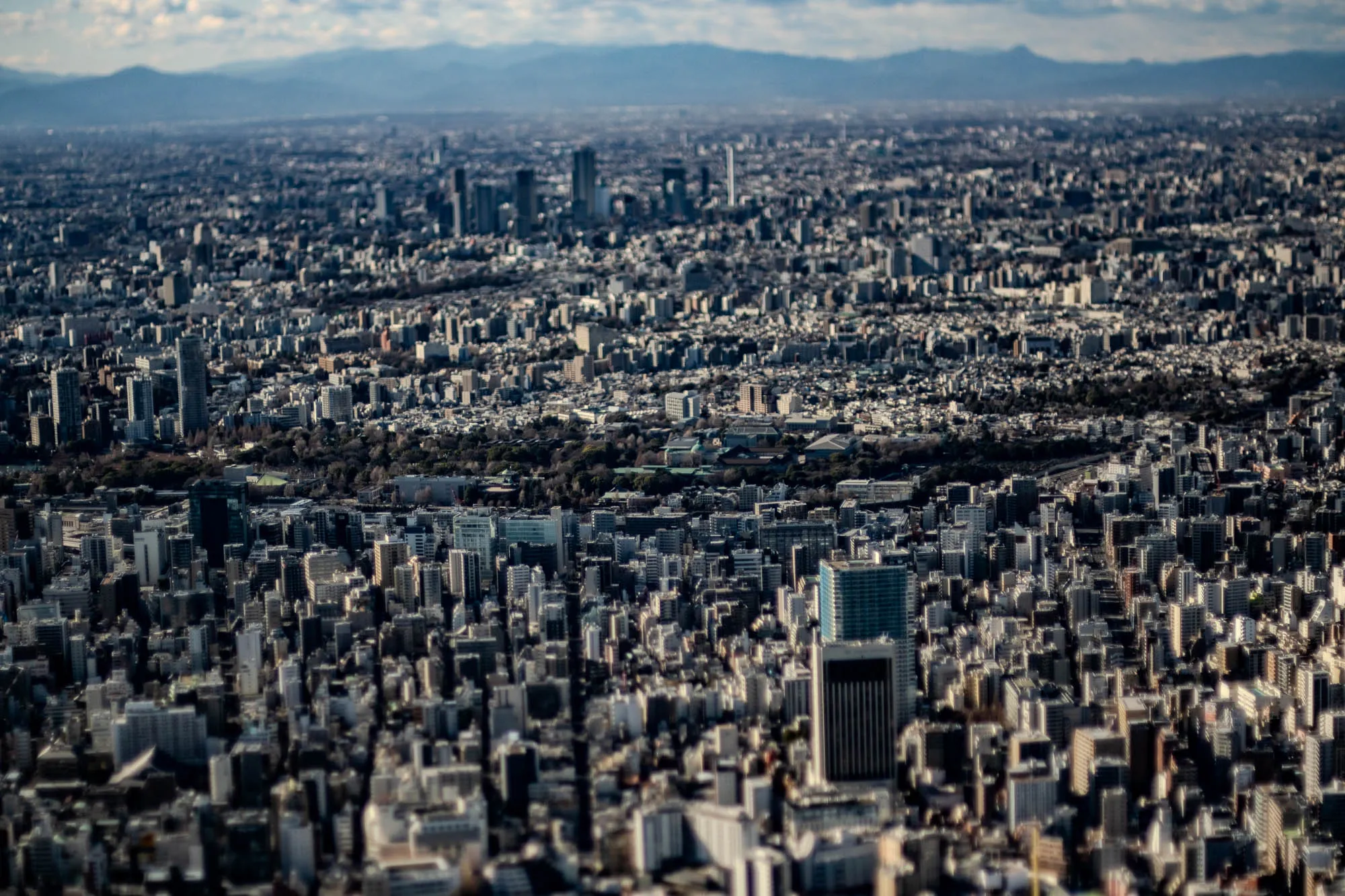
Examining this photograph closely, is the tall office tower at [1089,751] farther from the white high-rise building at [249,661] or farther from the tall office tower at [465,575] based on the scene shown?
the tall office tower at [465,575]

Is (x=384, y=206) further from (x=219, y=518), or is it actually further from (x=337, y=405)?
(x=219, y=518)

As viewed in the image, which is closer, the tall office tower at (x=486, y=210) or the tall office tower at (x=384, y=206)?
the tall office tower at (x=486, y=210)

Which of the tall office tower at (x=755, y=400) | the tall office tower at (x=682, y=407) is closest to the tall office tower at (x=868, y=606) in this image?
the tall office tower at (x=682, y=407)

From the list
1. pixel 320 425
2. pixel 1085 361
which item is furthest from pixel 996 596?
pixel 1085 361

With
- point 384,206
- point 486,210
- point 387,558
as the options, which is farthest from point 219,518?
point 384,206

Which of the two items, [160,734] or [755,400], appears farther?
[755,400]

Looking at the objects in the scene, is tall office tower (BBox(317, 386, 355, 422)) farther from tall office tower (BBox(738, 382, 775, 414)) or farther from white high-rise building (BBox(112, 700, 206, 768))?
white high-rise building (BBox(112, 700, 206, 768))
